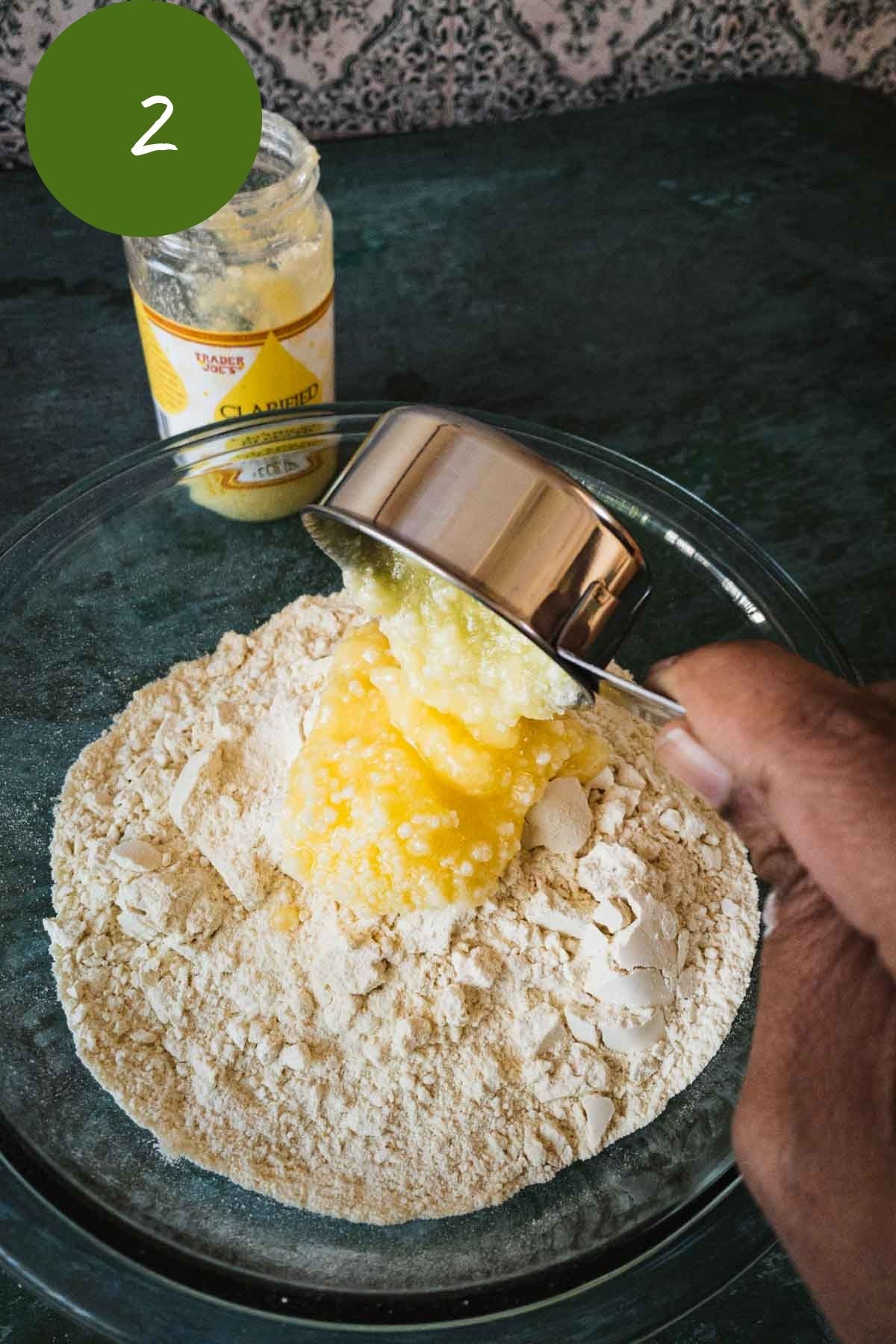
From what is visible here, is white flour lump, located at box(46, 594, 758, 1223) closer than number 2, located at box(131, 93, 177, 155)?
Yes

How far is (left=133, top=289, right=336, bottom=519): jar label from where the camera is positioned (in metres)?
0.94

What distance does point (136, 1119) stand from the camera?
77 cm

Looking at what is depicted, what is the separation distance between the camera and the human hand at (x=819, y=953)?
57 centimetres

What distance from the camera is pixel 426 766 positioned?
0.82 meters

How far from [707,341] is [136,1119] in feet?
3.09

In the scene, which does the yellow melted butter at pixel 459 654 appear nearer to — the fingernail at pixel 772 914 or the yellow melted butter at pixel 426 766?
the yellow melted butter at pixel 426 766

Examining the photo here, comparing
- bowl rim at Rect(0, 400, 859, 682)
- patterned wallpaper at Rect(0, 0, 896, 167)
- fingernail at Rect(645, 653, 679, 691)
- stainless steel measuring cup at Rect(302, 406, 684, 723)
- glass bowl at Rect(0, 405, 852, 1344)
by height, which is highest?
patterned wallpaper at Rect(0, 0, 896, 167)

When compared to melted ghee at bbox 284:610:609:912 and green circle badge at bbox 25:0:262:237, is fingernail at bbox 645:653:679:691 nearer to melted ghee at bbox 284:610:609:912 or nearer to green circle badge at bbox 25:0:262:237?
melted ghee at bbox 284:610:609:912

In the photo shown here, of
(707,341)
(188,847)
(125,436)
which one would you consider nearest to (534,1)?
(707,341)

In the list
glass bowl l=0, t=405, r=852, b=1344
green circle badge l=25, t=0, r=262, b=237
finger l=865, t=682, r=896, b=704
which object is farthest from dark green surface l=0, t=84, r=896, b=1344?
finger l=865, t=682, r=896, b=704

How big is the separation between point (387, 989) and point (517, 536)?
0.32 meters

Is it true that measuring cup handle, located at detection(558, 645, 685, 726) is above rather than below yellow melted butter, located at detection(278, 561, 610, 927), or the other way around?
above

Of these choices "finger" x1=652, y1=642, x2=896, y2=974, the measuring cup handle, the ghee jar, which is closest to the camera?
"finger" x1=652, y1=642, x2=896, y2=974

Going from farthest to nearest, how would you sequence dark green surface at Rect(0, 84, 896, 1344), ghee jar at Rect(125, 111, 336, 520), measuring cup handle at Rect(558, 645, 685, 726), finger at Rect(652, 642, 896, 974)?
dark green surface at Rect(0, 84, 896, 1344)
ghee jar at Rect(125, 111, 336, 520)
measuring cup handle at Rect(558, 645, 685, 726)
finger at Rect(652, 642, 896, 974)
